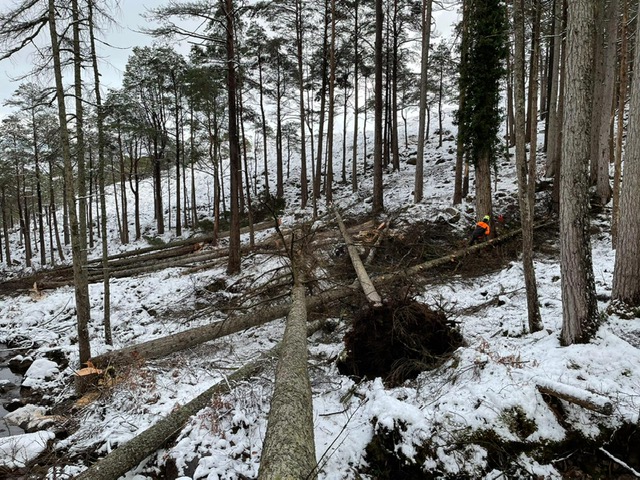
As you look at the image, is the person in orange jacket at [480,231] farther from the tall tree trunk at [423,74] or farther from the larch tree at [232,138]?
the larch tree at [232,138]

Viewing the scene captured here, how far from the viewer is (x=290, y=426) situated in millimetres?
1980

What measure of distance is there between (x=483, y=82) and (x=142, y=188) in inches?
1658

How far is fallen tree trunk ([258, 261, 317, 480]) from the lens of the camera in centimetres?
159

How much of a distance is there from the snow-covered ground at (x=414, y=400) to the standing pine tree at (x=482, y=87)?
4.95m

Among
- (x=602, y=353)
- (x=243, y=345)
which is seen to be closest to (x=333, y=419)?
(x=602, y=353)

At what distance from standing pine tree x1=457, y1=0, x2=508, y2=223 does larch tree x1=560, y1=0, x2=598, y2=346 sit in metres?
7.81

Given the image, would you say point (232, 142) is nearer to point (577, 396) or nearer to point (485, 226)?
point (485, 226)

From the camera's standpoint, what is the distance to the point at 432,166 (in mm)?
21453

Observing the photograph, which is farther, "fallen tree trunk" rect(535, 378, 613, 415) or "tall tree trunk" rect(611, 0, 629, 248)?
"tall tree trunk" rect(611, 0, 629, 248)

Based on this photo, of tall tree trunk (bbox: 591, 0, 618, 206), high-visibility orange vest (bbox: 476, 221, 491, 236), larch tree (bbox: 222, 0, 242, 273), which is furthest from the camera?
tall tree trunk (bbox: 591, 0, 618, 206)

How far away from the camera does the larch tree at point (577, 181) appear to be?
359cm

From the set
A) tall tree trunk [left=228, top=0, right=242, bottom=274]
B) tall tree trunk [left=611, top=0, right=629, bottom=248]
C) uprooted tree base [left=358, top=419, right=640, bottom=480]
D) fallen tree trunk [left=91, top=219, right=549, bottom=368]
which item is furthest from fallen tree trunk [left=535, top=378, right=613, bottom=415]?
tall tree trunk [left=228, top=0, right=242, bottom=274]

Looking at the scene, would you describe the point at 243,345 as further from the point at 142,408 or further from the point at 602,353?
the point at 602,353

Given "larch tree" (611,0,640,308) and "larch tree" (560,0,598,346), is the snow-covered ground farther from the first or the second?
"larch tree" (611,0,640,308)
